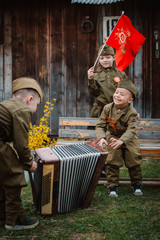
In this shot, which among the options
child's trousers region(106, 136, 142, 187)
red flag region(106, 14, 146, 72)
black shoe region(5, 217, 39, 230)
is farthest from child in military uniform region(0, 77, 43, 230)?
red flag region(106, 14, 146, 72)

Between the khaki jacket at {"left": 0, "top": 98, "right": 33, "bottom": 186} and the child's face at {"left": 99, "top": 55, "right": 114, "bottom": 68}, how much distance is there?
259cm

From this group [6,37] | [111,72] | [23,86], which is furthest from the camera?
[6,37]

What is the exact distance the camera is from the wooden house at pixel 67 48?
650 centimetres

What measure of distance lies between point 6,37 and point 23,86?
4.82 metres

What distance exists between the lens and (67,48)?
6.77m

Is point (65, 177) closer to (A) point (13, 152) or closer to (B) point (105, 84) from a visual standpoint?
(A) point (13, 152)

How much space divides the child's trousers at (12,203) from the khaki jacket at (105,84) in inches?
105

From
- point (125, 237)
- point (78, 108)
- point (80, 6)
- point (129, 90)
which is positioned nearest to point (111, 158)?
point (129, 90)

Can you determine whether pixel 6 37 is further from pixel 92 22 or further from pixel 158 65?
pixel 158 65

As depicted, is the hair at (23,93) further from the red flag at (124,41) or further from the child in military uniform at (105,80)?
the child in military uniform at (105,80)

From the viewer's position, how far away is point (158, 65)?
6.51 metres

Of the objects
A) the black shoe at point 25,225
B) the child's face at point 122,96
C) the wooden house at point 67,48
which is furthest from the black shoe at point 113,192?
the wooden house at point 67,48

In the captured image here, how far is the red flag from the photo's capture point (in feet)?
13.6

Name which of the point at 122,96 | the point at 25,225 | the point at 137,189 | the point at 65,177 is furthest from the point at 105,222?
the point at 122,96
